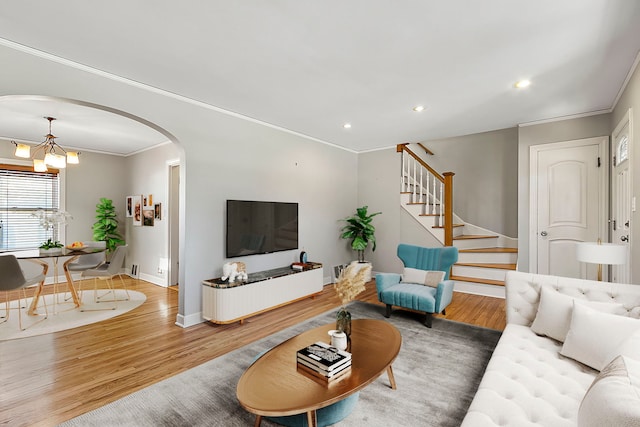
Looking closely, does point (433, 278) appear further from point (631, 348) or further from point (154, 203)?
point (154, 203)

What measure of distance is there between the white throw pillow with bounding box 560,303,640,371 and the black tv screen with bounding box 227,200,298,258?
334 cm

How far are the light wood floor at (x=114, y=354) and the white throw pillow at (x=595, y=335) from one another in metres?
1.66

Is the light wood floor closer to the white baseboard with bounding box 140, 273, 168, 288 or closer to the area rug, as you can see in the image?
the area rug

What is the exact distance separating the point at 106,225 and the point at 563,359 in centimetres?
723

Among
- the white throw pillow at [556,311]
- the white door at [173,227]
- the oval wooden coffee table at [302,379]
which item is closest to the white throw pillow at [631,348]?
the white throw pillow at [556,311]

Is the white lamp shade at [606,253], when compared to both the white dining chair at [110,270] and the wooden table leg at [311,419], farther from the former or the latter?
the white dining chair at [110,270]

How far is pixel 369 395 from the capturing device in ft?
6.84

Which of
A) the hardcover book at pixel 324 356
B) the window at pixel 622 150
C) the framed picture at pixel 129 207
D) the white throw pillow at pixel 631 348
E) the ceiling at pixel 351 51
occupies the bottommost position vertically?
the hardcover book at pixel 324 356

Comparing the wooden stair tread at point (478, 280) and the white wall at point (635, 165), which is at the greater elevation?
the white wall at point (635, 165)

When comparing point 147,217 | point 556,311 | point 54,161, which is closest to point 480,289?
point 556,311

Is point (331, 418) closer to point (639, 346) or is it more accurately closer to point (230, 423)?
point (230, 423)

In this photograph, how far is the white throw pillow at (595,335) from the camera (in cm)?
167

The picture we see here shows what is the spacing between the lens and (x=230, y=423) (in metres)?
1.82

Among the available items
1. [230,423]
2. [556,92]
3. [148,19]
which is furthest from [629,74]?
[230,423]
